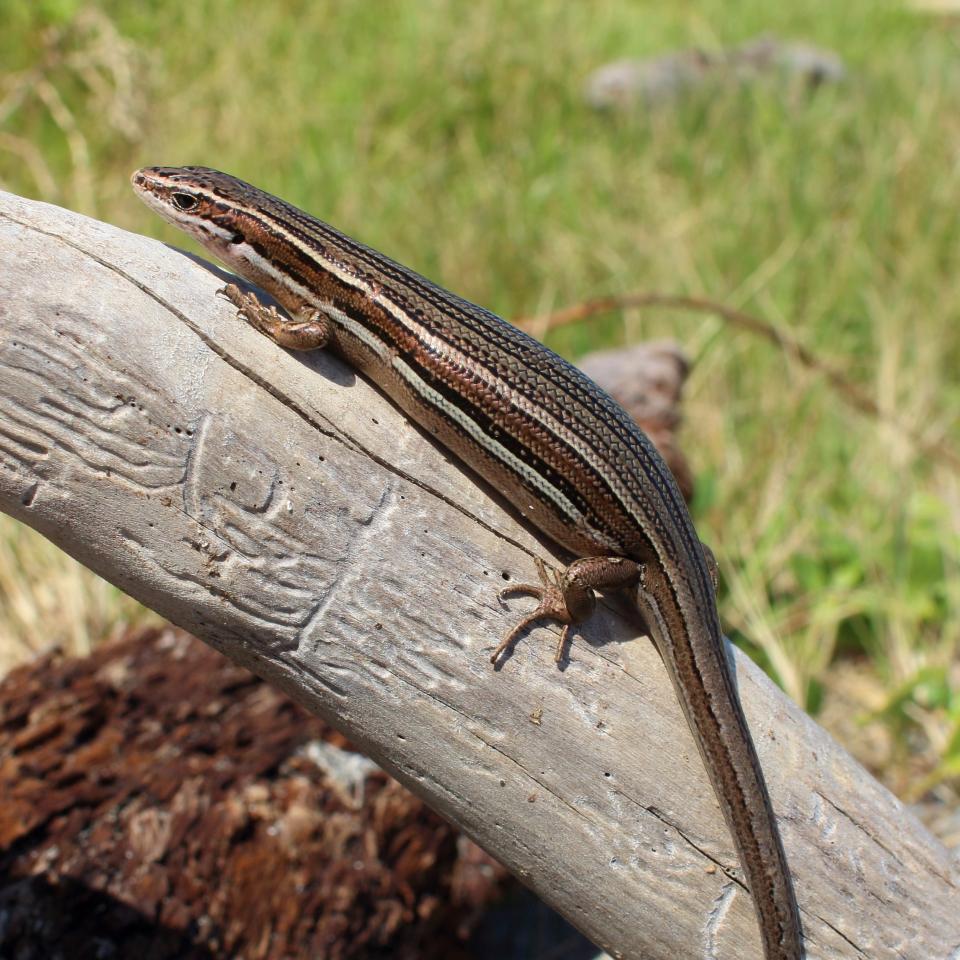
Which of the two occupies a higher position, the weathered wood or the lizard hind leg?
the lizard hind leg

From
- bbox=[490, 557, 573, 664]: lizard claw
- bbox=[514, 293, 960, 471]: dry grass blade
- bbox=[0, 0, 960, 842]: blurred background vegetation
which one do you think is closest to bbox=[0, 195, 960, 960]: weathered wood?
bbox=[490, 557, 573, 664]: lizard claw

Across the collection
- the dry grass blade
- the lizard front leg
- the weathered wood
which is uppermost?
the dry grass blade

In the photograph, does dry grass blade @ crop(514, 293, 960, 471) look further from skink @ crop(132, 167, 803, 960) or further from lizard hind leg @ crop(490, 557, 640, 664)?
lizard hind leg @ crop(490, 557, 640, 664)

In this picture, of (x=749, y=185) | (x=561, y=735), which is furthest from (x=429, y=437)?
(x=749, y=185)

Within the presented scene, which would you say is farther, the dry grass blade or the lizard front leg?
the dry grass blade

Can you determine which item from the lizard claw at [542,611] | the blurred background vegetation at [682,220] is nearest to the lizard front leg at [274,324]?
the lizard claw at [542,611]

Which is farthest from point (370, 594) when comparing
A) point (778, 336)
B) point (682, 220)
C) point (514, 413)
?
point (682, 220)
